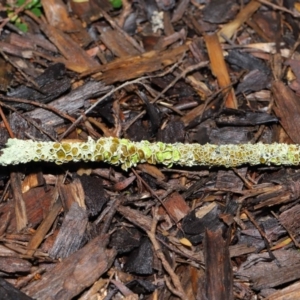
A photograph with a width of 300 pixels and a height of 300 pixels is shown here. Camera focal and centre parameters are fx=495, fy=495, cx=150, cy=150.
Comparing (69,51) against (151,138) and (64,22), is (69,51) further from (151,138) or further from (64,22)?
(151,138)

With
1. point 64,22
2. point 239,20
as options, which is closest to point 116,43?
point 64,22

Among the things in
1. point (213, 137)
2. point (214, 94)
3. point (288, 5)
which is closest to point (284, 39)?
point (288, 5)

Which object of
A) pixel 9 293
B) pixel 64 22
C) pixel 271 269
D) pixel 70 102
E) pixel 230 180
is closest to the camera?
pixel 9 293

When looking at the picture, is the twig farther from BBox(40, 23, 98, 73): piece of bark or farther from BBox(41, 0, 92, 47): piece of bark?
BBox(41, 0, 92, 47): piece of bark

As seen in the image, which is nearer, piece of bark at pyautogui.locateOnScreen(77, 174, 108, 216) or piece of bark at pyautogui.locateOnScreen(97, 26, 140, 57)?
piece of bark at pyautogui.locateOnScreen(77, 174, 108, 216)

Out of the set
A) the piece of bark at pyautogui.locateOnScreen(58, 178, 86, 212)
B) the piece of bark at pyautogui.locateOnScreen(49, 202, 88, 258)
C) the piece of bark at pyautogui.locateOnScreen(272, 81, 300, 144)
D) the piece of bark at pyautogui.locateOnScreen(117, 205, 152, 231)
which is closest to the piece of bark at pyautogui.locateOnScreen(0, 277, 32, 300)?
the piece of bark at pyautogui.locateOnScreen(49, 202, 88, 258)

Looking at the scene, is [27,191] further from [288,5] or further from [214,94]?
Result: [288,5]
